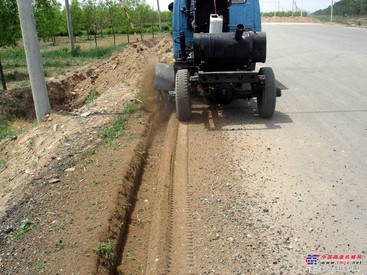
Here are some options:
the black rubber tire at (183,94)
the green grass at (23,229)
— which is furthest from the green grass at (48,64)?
the green grass at (23,229)

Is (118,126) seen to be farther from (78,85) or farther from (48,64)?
(48,64)

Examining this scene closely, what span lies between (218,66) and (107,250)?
4.86 m

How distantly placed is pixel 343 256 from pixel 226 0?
5.92 metres

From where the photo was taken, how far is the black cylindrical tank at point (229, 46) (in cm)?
718

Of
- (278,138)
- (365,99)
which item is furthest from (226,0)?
(365,99)

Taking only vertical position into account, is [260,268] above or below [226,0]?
below

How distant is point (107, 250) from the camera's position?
382cm

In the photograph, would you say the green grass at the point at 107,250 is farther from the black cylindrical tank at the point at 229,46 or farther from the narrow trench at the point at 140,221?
the black cylindrical tank at the point at 229,46

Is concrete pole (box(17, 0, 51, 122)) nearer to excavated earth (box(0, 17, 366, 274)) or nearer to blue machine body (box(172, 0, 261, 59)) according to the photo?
excavated earth (box(0, 17, 366, 274))

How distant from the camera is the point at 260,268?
351cm

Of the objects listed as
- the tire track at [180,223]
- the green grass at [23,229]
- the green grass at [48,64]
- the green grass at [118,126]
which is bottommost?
the tire track at [180,223]

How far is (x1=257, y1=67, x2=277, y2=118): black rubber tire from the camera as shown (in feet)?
24.0

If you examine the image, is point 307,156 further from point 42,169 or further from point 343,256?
point 42,169

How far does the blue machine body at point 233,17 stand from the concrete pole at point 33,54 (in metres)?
3.04
